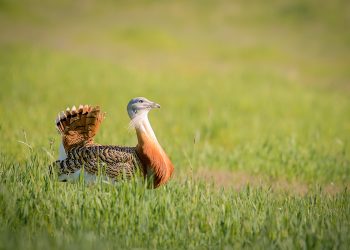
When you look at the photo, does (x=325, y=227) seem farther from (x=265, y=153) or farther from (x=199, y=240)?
(x=265, y=153)

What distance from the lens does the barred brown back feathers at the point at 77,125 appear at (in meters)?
6.34

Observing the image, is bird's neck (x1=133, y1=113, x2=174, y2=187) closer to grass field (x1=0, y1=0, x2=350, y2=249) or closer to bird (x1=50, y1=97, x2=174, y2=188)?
bird (x1=50, y1=97, x2=174, y2=188)

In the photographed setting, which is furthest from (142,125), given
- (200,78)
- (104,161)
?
(200,78)

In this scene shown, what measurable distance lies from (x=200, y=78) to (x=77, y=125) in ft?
43.8

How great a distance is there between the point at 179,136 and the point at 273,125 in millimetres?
2803

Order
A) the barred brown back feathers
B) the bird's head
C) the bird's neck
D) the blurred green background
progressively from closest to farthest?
the bird's neck
the bird's head
the barred brown back feathers
the blurred green background

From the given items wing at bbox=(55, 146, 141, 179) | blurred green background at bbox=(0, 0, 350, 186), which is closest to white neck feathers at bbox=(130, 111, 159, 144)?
wing at bbox=(55, 146, 141, 179)

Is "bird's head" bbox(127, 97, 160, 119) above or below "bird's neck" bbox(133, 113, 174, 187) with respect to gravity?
above

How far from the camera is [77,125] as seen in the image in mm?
6422

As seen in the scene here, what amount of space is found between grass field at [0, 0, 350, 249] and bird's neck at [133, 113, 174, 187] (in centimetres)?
21

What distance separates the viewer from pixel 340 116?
47.2 feet

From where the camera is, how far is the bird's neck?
18.5ft

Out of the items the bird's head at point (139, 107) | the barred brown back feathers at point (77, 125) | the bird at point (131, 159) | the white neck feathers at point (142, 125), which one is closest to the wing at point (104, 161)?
the bird at point (131, 159)

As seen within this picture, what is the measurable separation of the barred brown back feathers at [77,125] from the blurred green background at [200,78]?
10.9 inches
